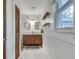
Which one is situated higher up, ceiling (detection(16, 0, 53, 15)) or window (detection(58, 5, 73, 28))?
ceiling (detection(16, 0, 53, 15))

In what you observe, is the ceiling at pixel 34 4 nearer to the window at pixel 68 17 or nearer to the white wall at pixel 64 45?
the white wall at pixel 64 45

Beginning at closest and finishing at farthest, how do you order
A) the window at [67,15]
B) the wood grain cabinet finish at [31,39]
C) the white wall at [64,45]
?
the white wall at [64,45], the window at [67,15], the wood grain cabinet finish at [31,39]

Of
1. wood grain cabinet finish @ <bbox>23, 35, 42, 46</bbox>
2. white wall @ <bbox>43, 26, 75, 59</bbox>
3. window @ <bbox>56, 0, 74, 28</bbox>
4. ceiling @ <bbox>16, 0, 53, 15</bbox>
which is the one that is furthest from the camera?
wood grain cabinet finish @ <bbox>23, 35, 42, 46</bbox>

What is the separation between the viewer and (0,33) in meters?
1.40

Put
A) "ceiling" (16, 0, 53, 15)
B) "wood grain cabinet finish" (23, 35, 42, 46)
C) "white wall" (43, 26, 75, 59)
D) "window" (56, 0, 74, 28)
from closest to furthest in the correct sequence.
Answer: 1. "white wall" (43, 26, 75, 59)
2. "window" (56, 0, 74, 28)
3. "ceiling" (16, 0, 53, 15)
4. "wood grain cabinet finish" (23, 35, 42, 46)

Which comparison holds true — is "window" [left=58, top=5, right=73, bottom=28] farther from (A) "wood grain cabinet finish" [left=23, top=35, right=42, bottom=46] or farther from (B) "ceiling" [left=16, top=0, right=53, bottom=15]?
(A) "wood grain cabinet finish" [left=23, top=35, right=42, bottom=46]

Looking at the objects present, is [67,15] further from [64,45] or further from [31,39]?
[31,39]

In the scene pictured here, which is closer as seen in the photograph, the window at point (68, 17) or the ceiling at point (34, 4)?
the window at point (68, 17)

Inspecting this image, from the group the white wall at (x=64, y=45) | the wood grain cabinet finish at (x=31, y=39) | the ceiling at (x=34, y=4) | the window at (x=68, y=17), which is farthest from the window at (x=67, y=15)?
the wood grain cabinet finish at (x=31, y=39)

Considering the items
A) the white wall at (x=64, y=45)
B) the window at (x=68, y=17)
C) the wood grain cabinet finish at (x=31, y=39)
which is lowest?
the wood grain cabinet finish at (x=31, y=39)

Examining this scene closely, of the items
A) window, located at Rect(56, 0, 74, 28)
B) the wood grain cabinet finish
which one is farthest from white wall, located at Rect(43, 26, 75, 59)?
the wood grain cabinet finish

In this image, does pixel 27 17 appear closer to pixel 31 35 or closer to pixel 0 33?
pixel 31 35

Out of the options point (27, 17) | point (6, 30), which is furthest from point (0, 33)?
point (27, 17)

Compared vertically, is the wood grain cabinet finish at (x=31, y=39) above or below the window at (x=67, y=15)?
below
